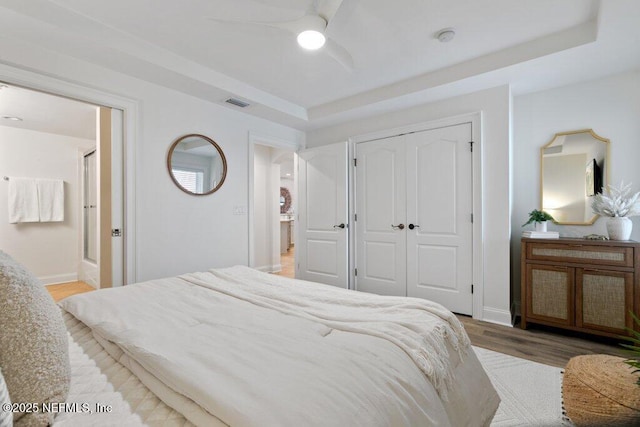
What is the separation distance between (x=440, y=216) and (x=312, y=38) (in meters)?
2.30

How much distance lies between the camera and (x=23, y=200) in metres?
4.29

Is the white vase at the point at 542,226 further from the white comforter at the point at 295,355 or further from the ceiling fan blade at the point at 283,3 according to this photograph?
the ceiling fan blade at the point at 283,3

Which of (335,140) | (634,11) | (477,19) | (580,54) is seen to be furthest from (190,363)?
(335,140)

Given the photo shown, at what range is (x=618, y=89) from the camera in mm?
2729

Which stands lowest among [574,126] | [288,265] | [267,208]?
[288,265]

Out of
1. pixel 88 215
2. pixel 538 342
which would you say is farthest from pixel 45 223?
pixel 538 342

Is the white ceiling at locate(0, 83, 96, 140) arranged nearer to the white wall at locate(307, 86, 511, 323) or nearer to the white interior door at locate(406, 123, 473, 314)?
the white interior door at locate(406, 123, 473, 314)

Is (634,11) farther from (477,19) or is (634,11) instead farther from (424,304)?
(424,304)

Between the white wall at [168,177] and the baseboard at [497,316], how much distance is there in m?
2.73

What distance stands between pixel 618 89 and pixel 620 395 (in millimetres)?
3015

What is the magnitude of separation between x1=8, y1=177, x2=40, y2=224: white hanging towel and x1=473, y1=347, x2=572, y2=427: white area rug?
604 cm

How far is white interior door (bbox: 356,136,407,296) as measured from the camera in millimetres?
3557

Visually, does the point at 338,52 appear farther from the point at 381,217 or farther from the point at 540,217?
the point at 540,217

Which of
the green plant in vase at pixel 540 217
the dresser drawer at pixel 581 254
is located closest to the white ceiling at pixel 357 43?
the green plant in vase at pixel 540 217
